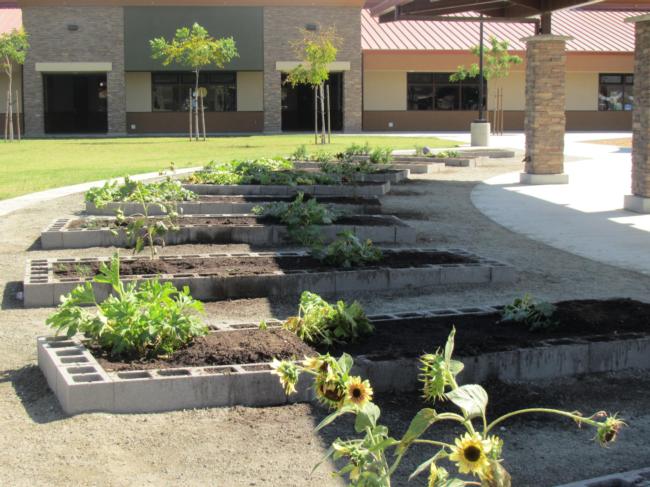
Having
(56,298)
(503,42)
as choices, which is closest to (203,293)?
(56,298)

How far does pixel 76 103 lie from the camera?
155ft

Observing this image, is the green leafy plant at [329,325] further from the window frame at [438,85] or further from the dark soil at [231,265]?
the window frame at [438,85]

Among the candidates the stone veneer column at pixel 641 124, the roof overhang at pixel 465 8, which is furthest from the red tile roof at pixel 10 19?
the stone veneer column at pixel 641 124

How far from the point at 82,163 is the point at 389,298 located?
62.3 ft

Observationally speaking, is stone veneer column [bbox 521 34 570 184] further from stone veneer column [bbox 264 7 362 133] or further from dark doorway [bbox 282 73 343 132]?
dark doorway [bbox 282 73 343 132]

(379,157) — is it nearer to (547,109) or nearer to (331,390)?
(547,109)

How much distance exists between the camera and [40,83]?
45.3 meters

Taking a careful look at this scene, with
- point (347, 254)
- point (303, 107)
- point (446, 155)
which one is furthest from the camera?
point (303, 107)

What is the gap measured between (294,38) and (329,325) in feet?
134

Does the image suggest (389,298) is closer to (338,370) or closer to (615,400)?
(615,400)

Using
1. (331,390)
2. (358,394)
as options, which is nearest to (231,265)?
(331,390)

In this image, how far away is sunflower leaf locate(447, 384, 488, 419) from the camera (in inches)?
118

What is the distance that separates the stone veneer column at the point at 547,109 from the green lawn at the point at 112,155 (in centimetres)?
890

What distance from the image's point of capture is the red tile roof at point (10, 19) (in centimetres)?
4752
